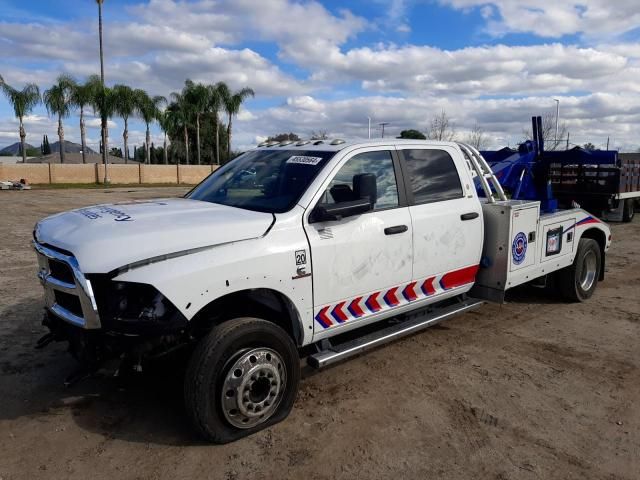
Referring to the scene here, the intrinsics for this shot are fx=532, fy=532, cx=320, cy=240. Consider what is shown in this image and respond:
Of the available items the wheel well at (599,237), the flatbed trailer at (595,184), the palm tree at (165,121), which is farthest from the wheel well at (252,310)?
the palm tree at (165,121)

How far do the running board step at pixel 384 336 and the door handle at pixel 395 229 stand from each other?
2.84 ft

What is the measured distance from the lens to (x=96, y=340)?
11.1 ft

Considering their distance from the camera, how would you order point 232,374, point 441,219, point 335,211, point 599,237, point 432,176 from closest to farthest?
point 232,374 < point 335,211 < point 441,219 < point 432,176 < point 599,237

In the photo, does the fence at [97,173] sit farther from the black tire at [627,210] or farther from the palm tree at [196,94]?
the black tire at [627,210]

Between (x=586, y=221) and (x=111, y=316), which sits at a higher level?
(x=586, y=221)

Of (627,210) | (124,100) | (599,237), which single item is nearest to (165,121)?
(124,100)

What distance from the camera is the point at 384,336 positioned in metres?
4.42

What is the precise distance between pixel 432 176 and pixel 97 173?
43962mm

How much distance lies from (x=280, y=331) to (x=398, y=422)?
1.09 meters

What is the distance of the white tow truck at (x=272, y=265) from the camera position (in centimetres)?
321

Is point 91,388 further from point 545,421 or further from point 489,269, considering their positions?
point 489,269

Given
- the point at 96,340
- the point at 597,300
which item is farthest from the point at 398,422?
the point at 597,300

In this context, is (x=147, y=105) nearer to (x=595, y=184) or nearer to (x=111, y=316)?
(x=595, y=184)

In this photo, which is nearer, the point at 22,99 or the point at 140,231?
the point at 140,231
